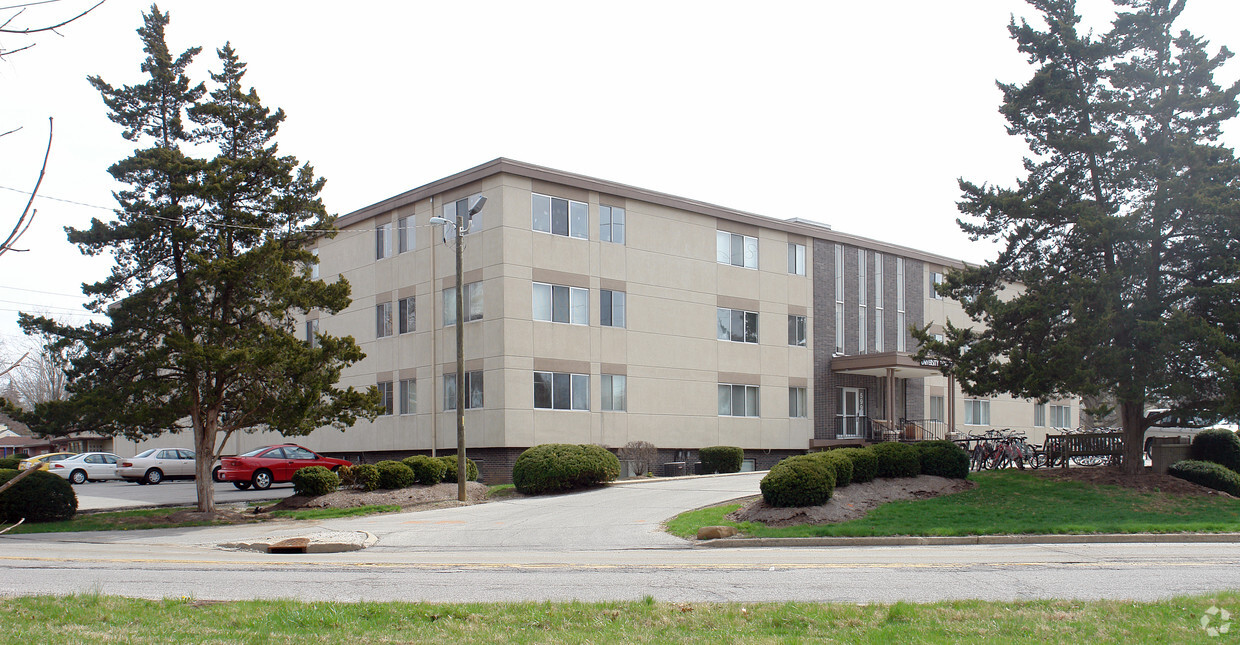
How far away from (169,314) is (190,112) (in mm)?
5025

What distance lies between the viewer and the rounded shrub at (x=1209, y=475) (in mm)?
24672

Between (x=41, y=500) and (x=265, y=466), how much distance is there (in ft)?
35.4

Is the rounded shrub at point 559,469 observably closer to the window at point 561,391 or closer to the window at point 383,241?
the window at point 561,391

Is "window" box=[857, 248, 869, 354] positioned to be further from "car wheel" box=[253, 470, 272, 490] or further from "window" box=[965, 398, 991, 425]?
"car wheel" box=[253, 470, 272, 490]

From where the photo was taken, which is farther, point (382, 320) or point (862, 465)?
point (382, 320)

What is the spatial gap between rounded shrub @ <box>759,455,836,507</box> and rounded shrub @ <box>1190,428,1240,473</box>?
1350cm

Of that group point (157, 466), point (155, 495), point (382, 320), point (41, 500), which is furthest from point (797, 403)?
point (41, 500)

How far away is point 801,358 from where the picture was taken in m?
42.2

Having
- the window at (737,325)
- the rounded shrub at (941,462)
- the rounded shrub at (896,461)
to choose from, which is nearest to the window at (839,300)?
the window at (737,325)

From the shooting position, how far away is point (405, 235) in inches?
1496

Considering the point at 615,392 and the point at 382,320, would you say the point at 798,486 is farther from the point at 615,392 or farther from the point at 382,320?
the point at 382,320

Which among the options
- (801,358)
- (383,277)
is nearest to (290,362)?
(383,277)

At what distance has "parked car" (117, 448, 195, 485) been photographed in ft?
135

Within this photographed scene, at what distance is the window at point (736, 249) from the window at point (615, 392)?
22.9ft
